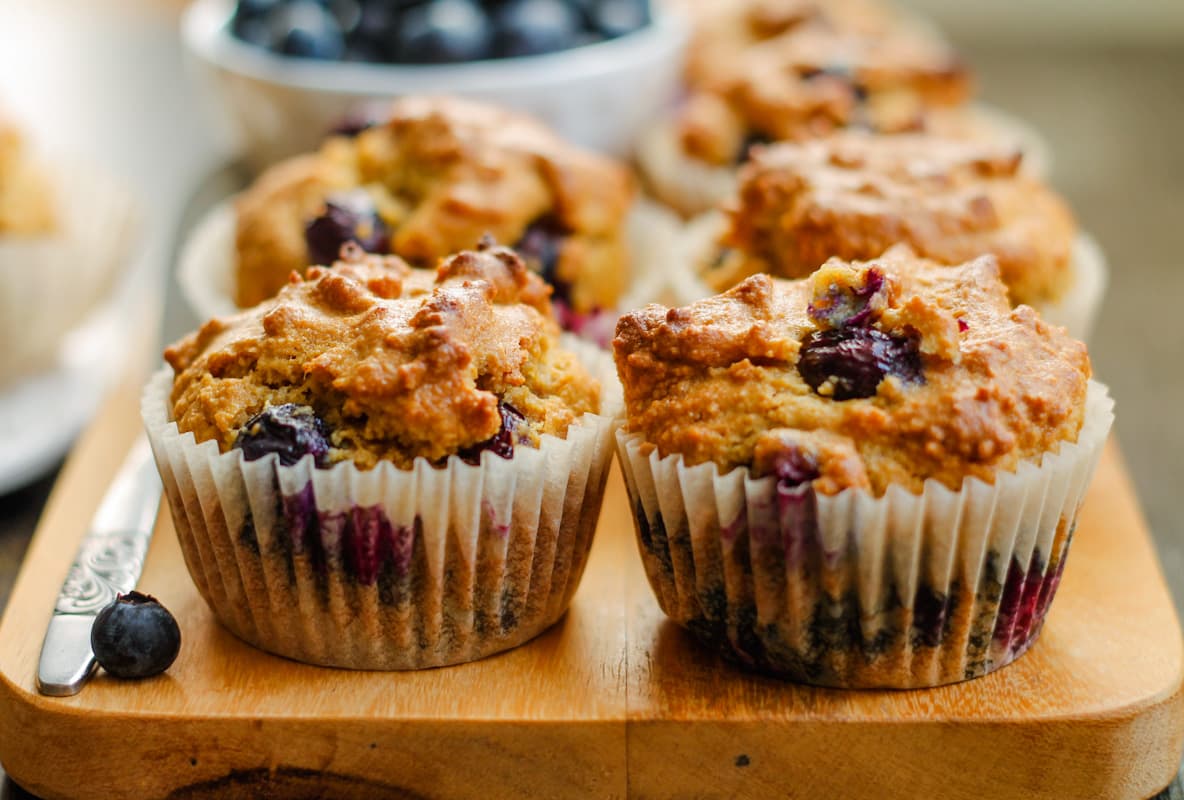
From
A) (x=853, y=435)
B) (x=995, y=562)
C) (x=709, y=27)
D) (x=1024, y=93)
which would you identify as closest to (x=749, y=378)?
(x=853, y=435)

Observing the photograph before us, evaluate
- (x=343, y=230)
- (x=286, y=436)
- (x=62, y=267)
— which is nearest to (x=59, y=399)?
(x=62, y=267)

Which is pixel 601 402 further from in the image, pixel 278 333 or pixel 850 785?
pixel 850 785

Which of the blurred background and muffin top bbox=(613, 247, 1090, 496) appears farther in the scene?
the blurred background

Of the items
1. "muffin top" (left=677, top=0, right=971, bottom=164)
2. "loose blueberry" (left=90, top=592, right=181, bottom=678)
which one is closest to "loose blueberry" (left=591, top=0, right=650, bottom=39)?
"muffin top" (left=677, top=0, right=971, bottom=164)

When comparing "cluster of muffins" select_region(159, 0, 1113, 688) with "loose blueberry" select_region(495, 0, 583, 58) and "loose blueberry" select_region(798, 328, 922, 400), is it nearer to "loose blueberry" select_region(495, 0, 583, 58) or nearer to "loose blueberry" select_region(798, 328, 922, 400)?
"loose blueberry" select_region(798, 328, 922, 400)

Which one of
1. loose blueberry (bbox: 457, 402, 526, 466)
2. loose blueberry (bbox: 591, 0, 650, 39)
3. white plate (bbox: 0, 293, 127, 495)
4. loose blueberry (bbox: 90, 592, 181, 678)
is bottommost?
white plate (bbox: 0, 293, 127, 495)

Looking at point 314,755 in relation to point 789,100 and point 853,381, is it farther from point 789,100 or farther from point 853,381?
point 789,100

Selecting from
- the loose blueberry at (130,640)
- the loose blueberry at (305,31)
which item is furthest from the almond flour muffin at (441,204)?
the loose blueberry at (130,640)
